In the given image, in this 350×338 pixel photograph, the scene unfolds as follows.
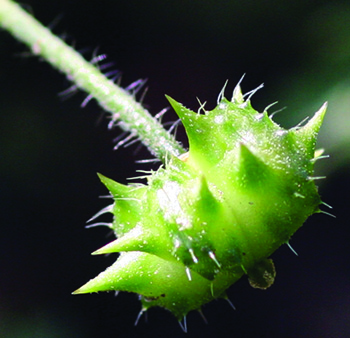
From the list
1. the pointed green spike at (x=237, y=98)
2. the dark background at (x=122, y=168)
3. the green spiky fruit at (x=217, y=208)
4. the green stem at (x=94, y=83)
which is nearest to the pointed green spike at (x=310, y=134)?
the green spiky fruit at (x=217, y=208)

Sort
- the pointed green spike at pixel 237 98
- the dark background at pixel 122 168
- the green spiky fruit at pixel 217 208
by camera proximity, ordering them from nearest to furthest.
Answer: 1. the green spiky fruit at pixel 217 208
2. the pointed green spike at pixel 237 98
3. the dark background at pixel 122 168

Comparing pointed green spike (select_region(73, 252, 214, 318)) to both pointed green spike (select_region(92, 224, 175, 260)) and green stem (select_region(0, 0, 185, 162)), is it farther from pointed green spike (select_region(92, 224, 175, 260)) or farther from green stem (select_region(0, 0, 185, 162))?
green stem (select_region(0, 0, 185, 162))

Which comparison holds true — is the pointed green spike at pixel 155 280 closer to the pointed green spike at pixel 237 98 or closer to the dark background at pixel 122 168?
the pointed green spike at pixel 237 98

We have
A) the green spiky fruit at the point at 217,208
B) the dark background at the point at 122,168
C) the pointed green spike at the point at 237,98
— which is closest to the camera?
the green spiky fruit at the point at 217,208

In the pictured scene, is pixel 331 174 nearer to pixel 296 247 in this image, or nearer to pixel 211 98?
pixel 296 247

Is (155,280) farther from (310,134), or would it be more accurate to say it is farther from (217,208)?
(310,134)

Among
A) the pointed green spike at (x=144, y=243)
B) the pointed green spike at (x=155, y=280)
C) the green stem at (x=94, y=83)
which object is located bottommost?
the pointed green spike at (x=155, y=280)
